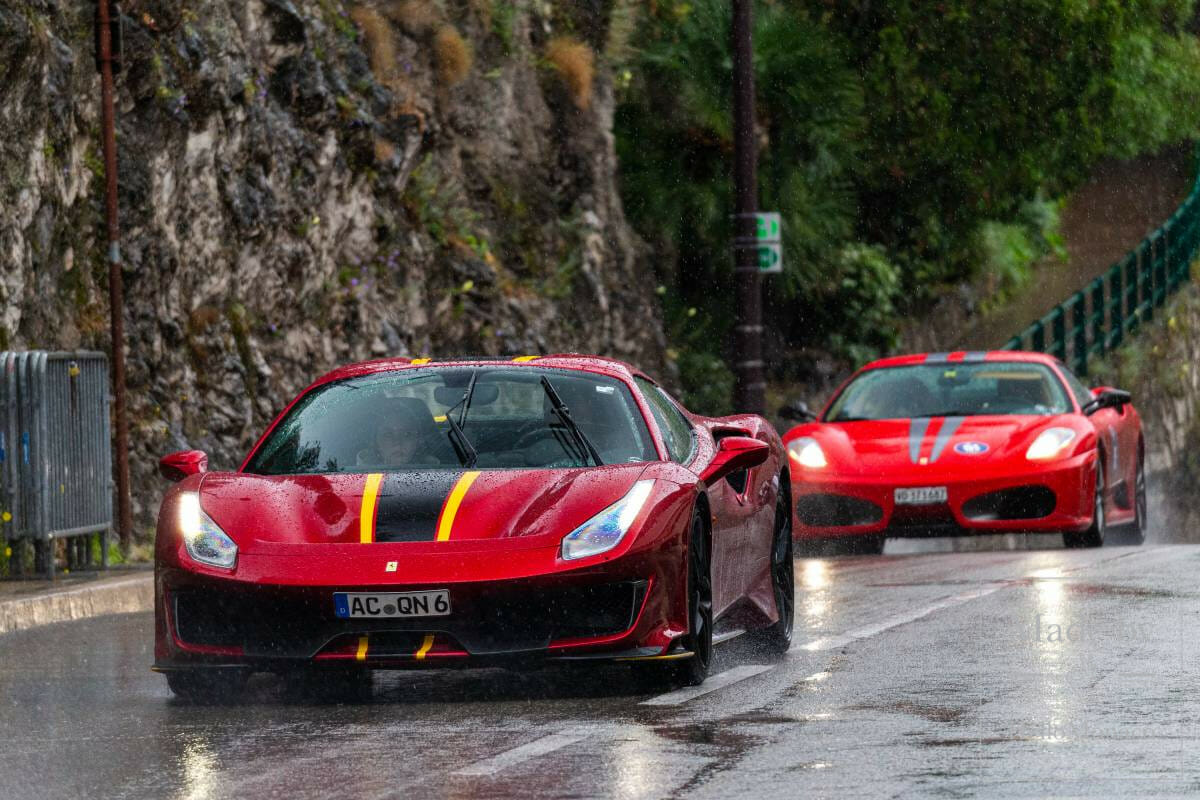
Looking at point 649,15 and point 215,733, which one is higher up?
point 649,15

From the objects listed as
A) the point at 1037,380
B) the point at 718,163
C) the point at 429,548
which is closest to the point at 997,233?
the point at 718,163

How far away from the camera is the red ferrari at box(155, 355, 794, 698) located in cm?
853

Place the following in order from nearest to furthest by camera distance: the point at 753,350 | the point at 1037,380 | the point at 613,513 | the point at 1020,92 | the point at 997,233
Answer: the point at 613,513 → the point at 1037,380 → the point at 753,350 → the point at 1020,92 → the point at 997,233

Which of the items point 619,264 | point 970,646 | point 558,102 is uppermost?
point 558,102

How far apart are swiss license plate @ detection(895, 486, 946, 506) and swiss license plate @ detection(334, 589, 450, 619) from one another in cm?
917

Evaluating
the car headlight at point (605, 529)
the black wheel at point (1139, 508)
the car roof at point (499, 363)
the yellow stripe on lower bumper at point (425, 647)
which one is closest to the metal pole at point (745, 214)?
the black wheel at point (1139, 508)

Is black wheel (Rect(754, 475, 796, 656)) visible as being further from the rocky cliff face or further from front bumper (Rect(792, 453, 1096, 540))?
the rocky cliff face

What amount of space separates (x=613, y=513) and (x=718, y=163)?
20.8 metres

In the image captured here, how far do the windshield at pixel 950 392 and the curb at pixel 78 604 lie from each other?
21.0 ft

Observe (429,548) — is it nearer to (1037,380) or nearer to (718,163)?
(1037,380)

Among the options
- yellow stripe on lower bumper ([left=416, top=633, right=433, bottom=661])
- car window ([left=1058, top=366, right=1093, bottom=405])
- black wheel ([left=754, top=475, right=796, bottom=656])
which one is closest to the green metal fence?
car window ([left=1058, top=366, right=1093, bottom=405])

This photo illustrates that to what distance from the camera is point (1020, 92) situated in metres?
31.5

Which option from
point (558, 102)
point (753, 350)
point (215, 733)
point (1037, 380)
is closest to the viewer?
point (215, 733)

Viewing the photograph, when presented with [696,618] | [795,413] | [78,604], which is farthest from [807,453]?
[696,618]
